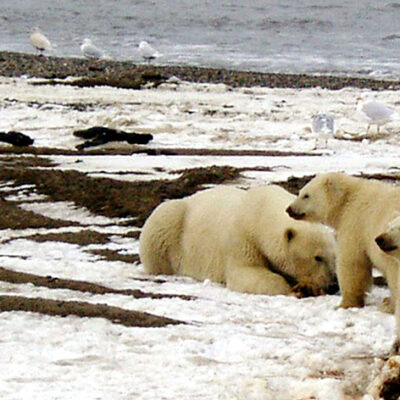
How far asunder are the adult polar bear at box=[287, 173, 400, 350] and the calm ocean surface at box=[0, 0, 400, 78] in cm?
2456

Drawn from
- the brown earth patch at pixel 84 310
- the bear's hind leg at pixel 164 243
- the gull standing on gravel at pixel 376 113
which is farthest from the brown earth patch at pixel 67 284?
the gull standing on gravel at pixel 376 113

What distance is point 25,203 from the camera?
10250mm

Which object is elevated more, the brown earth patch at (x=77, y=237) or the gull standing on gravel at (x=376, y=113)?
the gull standing on gravel at (x=376, y=113)

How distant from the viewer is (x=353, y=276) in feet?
20.7

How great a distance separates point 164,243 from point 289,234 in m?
1.31

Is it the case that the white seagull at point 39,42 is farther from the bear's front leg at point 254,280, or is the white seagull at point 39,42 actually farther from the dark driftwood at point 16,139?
the bear's front leg at point 254,280

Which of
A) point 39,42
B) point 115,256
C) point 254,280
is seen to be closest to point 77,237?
point 115,256

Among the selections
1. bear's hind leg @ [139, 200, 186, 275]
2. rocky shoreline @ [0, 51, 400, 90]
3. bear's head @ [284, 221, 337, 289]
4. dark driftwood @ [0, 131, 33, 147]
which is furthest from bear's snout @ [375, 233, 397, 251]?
rocky shoreline @ [0, 51, 400, 90]

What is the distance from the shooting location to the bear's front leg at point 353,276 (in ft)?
20.7

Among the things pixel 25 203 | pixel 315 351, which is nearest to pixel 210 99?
pixel 25 203

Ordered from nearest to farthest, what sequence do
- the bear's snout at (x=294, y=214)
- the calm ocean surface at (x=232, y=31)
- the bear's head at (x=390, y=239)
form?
the bear's head at (x=390, y=239) < the bear's snout at (x=294, y=214) < the calm ocean surface at (x=232, y=31)

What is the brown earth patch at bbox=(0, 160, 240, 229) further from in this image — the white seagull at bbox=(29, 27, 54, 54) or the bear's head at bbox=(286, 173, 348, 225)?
the white seagull at bbox=(29, 27, 54, 54)

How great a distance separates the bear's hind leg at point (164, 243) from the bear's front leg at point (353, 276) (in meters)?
1.95

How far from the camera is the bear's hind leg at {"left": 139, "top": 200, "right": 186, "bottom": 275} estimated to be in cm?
797
